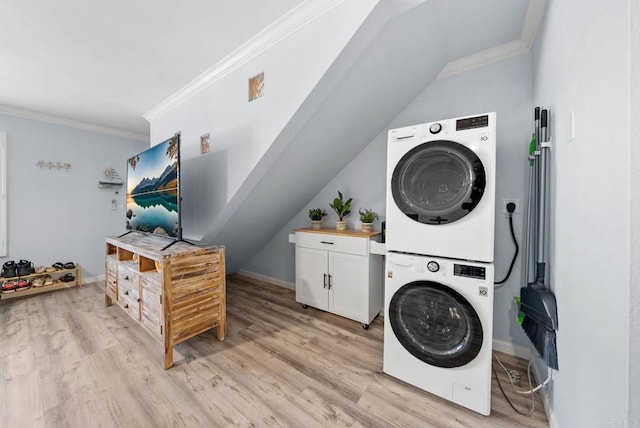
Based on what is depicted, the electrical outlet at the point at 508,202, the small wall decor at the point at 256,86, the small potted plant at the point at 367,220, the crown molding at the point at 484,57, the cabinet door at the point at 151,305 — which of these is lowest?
the cabinet door at the point at 151,305

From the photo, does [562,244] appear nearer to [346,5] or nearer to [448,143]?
[448,143]

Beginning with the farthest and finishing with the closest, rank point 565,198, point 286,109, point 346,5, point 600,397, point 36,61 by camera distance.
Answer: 1. point 36,61
2. point 286,109
3. point 346,5
4. point 565,198
5. point 600,397

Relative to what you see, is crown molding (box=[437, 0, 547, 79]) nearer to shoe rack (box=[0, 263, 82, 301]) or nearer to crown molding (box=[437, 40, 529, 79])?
crown molding (box=[437, 40, 529, 79])

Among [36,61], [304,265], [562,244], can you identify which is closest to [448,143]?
[562,244]

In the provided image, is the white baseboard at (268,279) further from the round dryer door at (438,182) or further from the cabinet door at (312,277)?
the round dryer door at (438,182)

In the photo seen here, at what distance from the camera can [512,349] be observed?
6.10ft

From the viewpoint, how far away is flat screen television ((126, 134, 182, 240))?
2012mm

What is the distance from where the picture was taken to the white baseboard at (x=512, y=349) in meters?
1.80

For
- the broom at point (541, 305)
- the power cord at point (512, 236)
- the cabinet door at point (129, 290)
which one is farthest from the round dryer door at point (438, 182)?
the cabinet door at point (129, 290)

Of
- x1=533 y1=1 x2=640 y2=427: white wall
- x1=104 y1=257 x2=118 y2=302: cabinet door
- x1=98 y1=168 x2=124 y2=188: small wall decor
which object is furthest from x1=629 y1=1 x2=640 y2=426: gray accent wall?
x1=98 y1=168 x2=124 y2=188: small wall decor

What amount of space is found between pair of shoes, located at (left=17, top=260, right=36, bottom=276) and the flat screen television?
1667mm

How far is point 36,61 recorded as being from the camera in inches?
80.4

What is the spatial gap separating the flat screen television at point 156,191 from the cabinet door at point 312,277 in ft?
4.04

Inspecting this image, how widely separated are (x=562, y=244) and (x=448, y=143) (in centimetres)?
72
